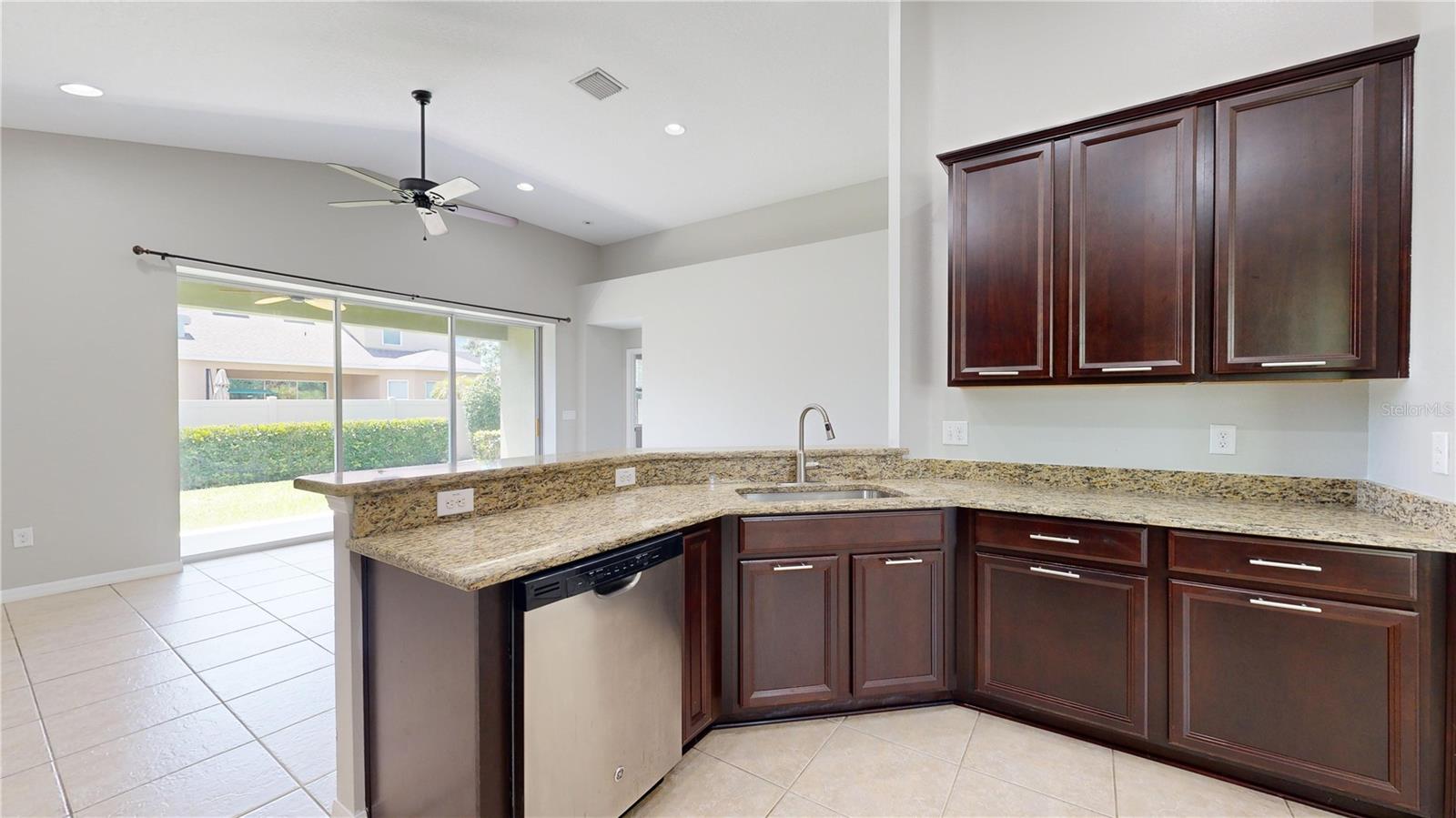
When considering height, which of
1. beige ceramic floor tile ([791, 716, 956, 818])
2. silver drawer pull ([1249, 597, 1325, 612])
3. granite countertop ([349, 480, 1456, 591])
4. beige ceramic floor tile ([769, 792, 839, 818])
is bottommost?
beige ceramic floor tile ([791, 716, 956, 818])

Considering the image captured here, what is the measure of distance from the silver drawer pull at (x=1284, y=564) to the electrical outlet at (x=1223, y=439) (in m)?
0.69

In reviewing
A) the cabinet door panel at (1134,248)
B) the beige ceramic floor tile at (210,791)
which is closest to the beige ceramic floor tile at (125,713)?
the beige ceramic floor tile at (210,791)

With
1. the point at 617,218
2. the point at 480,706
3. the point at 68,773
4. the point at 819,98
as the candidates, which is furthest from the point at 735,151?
the point at 68,773

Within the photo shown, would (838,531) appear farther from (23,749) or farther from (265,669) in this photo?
(23,749)

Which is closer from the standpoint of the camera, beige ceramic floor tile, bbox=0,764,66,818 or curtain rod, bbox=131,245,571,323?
beige ceramic floor tile, bbox=0,764,66,818

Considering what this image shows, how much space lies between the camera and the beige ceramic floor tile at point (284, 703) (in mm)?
2162

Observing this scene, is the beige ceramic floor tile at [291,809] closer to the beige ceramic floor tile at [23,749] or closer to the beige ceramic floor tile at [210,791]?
the beige ceramic floor tile at [210,791]

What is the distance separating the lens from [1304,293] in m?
1.85

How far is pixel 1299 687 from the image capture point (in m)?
1.66

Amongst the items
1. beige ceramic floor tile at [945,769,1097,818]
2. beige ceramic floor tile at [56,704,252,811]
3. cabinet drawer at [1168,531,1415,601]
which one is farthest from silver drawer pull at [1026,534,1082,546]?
beige ceramic floor tile at [56,704,252,811]

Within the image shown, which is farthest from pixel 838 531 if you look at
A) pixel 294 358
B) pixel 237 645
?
pixel 294 358

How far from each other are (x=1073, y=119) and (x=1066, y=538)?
1925mm

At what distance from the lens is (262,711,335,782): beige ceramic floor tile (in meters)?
1.89

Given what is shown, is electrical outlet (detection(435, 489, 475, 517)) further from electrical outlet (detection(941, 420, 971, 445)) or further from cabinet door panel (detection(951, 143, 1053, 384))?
electrical outlet (detection(941, 420, 971, 445))
